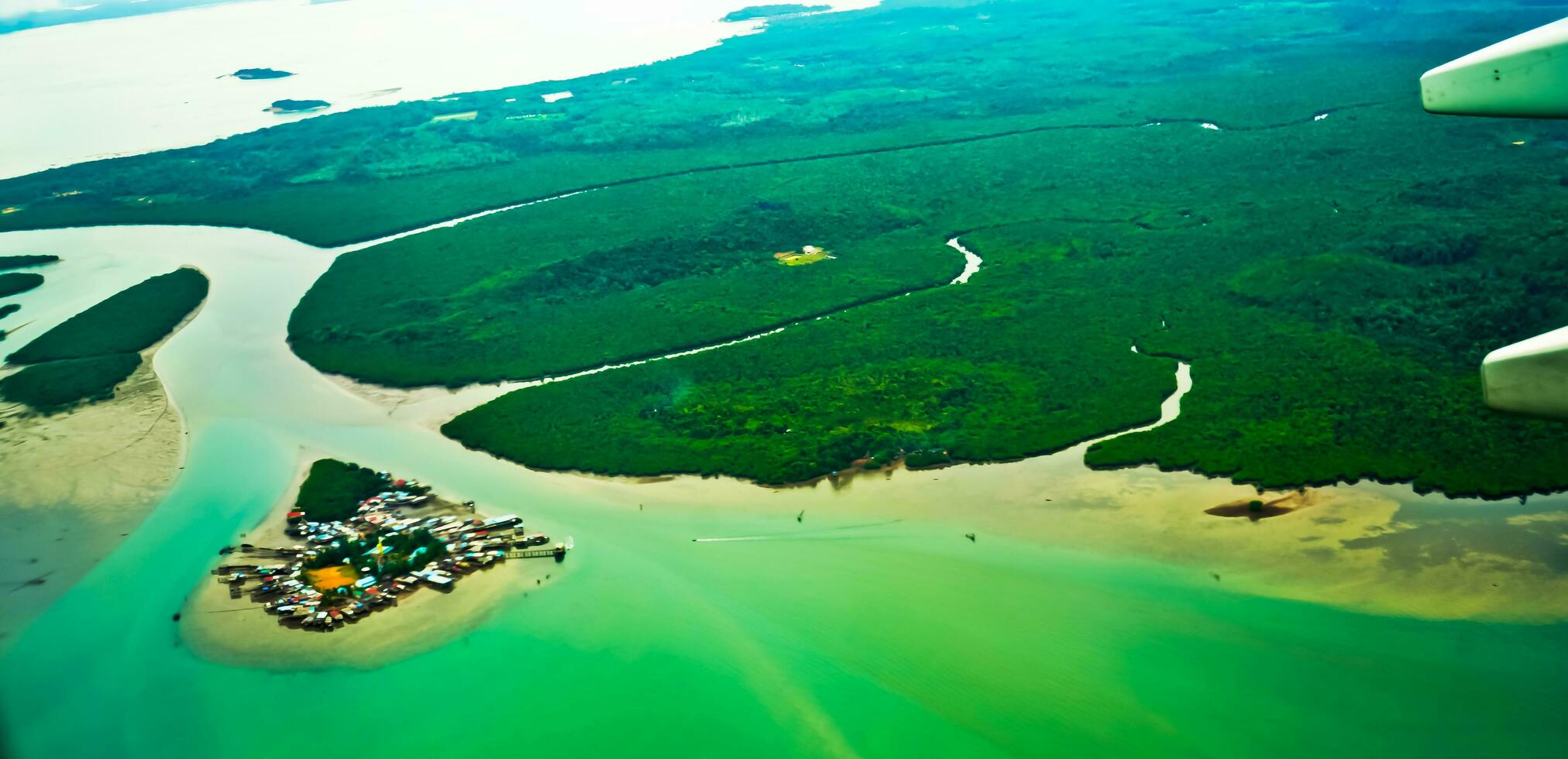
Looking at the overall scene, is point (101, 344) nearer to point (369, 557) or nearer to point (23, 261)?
point (23, 261)

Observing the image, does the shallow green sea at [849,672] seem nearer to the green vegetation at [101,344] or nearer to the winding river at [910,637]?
the winding river at [910,637]

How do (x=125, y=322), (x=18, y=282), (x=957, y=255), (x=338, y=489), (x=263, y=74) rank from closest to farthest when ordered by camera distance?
(x=338, y=489), (x=125, y=322), (x=957, y=255), (x=18, y=282), (x=263, y=74)

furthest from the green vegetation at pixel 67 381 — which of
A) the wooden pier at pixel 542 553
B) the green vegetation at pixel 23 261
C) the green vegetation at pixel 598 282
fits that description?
the wooden pier at pixel 542 553

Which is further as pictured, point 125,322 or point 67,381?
point 125,322

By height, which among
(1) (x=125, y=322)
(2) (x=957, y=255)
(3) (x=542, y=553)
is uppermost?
(2) (x=957, y=255)

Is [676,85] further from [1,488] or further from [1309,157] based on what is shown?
[1,488]

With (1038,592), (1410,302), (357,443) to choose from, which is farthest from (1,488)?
(1410,302)

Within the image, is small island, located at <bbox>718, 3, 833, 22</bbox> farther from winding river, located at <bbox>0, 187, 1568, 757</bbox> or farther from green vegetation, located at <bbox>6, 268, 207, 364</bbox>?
winding river, located at <bbox>0, 187, 1568, 757</bbox>

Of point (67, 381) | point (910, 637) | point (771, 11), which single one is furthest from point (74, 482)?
Answer: point (771, 11)

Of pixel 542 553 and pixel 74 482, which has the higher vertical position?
pixel 74 482
